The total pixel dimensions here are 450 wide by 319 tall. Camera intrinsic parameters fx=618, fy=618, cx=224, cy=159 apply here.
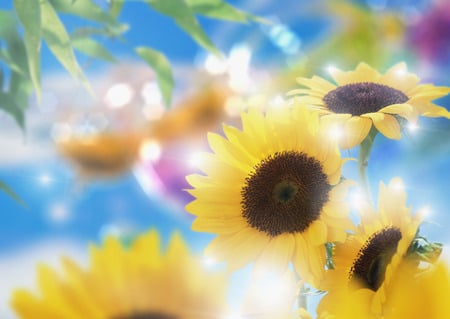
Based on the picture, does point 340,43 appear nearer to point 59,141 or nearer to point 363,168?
point 59,141

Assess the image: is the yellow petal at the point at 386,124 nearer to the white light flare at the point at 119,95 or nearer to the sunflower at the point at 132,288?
the sunflower at the point at 132,288

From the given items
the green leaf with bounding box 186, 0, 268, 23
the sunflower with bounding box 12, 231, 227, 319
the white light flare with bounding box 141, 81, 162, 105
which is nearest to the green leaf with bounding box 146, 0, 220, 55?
the green leaf with bounding box 186, 0, 268, 23

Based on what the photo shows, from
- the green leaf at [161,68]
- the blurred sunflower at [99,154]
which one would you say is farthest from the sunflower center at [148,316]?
the blurred sunflower at [99,154]

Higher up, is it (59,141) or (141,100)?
(141,100)

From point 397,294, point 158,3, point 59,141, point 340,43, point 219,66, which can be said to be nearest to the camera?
point 397,294

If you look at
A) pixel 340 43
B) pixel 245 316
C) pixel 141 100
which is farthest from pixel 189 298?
pixel 340 43

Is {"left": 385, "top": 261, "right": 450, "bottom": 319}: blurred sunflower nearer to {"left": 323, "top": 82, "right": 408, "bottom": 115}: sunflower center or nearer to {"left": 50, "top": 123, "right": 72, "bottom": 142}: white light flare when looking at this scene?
{"left": 323, "top": 82, "right": 408, "bottom": 115}: sunflower center

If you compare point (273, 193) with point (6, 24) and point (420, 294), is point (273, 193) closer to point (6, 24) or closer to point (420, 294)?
point (420, 294)
